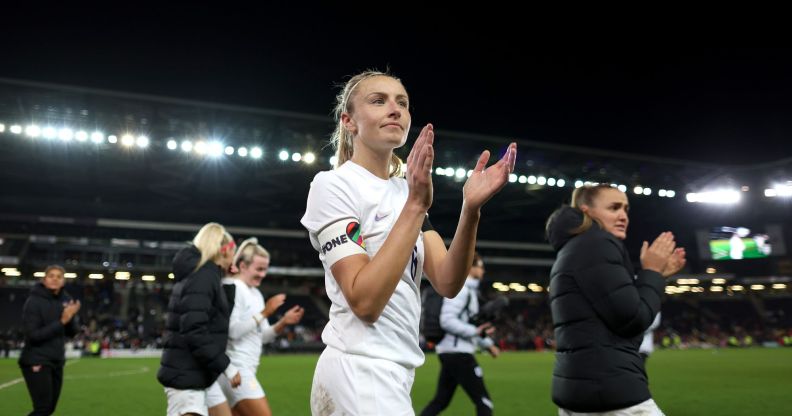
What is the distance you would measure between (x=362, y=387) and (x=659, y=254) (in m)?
2.02

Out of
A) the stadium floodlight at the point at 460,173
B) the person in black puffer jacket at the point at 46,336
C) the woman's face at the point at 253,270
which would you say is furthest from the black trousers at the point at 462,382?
the stadium floodlight at the point at 460,173

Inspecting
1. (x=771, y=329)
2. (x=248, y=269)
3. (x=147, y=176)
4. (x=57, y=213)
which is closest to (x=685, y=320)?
(x=771, y=329)

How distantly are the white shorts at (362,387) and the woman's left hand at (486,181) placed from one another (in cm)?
59

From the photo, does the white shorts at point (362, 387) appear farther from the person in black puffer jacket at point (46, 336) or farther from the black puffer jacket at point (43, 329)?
the black puffer jacket at point (43, 329)

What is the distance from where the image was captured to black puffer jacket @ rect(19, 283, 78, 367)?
6.71 m

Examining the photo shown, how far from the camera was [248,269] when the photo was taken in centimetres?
593

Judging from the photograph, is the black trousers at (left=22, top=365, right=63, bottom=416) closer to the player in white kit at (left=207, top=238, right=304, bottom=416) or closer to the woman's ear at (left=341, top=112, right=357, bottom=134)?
the player in white kit at (left=207, top=238, right=304, bottom=416)

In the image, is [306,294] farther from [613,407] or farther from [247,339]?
[613,407]

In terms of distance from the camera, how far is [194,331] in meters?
4.46

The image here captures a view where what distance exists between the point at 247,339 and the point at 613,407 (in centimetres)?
354

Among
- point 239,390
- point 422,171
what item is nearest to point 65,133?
point 239,390

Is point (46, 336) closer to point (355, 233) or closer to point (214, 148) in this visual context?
point (355, 233)

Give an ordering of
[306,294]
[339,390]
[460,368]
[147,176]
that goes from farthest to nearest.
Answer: [306,294] < [147,176] < [460,368] < [339,390]

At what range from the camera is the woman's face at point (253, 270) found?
19.4ft
